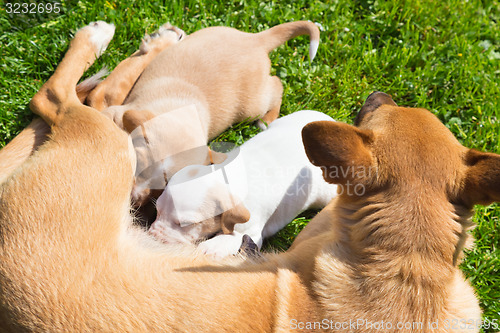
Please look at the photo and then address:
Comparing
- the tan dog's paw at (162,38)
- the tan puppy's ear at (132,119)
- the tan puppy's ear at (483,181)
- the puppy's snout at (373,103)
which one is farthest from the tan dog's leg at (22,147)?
the tan puppy's ear at (483,181)

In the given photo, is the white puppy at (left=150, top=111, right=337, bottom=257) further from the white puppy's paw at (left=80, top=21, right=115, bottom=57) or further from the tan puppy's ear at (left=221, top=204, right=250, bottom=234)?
the white puppy's paw at (left=80, top=21, right=115, bottom=57)

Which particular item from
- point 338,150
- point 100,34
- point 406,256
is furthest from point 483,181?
point 100,34

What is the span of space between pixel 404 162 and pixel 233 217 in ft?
4.16

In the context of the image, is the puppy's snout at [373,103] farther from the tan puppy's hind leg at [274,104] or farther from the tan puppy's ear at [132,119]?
the tan puppy's ear at [132,119]

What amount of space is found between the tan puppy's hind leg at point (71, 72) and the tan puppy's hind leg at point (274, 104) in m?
1.44

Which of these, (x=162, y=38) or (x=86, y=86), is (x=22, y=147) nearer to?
(x=86, y=86)

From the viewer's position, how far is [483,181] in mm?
2203

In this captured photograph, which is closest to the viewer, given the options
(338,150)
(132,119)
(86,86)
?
(338,150)

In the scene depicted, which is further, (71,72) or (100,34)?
(100,34)

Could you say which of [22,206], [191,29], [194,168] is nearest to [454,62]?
[191,29]

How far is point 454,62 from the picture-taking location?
14.3 feet

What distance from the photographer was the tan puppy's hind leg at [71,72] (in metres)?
3.25

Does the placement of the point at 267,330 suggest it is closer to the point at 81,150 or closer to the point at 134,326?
the point at 134,326

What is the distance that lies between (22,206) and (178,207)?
0.94 meters
